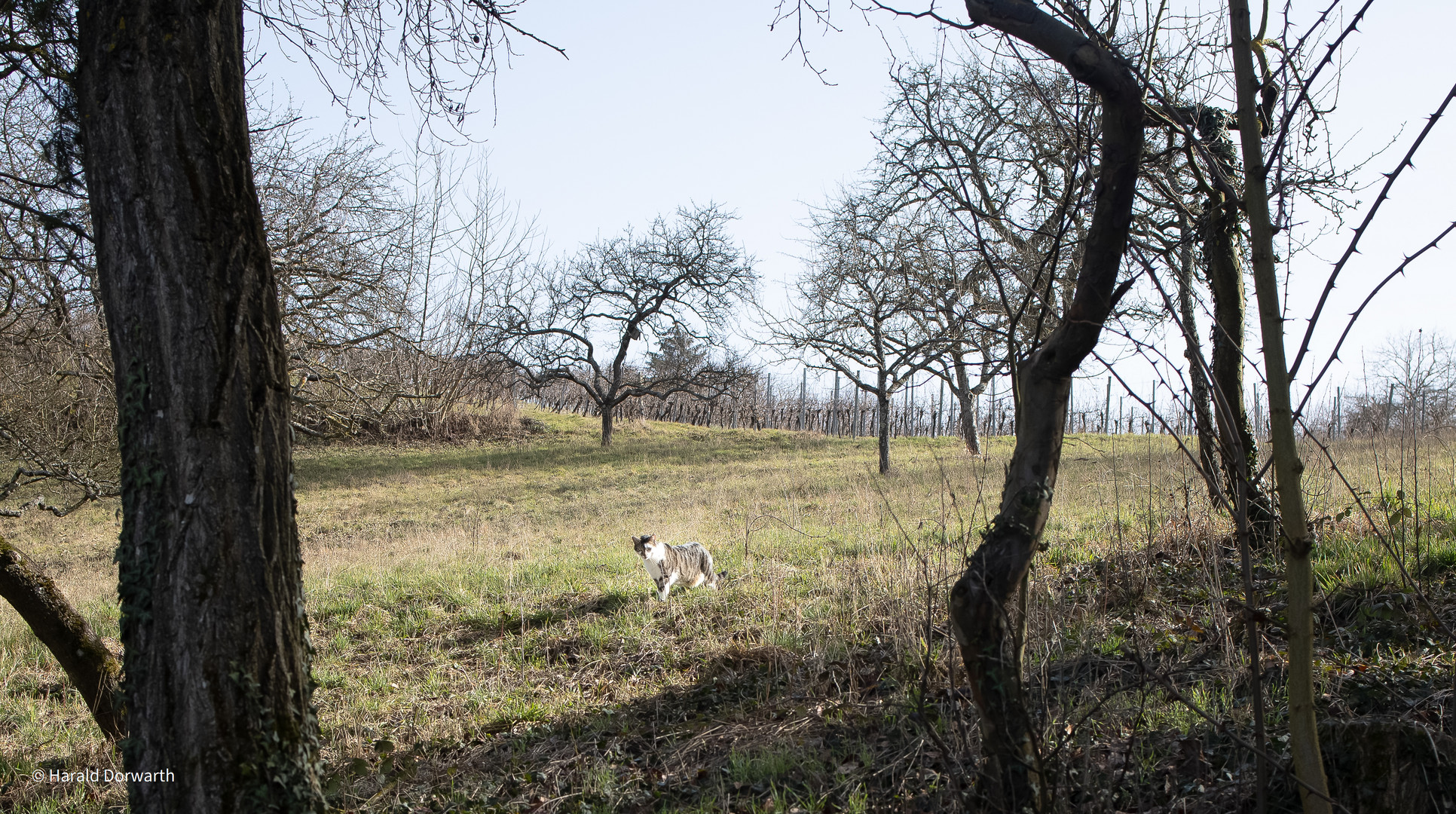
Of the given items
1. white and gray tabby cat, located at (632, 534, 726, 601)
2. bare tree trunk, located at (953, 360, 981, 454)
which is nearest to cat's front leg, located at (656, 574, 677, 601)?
white and gray tabby cat, located at (632, 534, 726, 601)

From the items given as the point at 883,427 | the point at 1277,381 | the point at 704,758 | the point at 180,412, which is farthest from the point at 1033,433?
the point at 883,427

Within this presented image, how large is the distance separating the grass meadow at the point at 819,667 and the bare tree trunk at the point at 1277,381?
0.47 feet

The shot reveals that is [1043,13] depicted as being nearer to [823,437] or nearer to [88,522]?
[88,522]

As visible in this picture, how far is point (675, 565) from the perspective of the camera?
22.9 ft

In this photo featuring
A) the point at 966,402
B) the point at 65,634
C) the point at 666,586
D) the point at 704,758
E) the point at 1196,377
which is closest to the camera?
the point at 704,758

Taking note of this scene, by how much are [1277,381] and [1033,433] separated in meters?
0.93

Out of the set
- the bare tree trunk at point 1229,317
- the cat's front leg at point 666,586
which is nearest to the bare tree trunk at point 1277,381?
the bare tree trunk at point 1229,317

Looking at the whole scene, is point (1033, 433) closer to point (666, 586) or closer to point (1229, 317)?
point (1229, 317)

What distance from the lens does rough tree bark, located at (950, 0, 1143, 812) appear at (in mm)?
2191

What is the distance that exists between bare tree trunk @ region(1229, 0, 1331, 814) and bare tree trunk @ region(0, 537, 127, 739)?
190 inches

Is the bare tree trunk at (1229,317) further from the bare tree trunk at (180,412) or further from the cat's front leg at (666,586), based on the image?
the bare tree trunk at (180,412)

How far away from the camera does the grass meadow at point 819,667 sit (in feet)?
9.62

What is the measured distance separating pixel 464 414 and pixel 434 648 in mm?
25591

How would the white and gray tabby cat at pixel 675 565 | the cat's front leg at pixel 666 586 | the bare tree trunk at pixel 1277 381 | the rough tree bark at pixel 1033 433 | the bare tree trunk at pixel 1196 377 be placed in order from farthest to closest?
1. the white and gray tabby cat at pixel 675 565
2. the cat's front leg at pixel 666 586
3. the rough tree bark at pixel 1033 433
4. the bare tree trunk at pixel 1196 377
5. the bare tree trunk at pixel 1277 381
